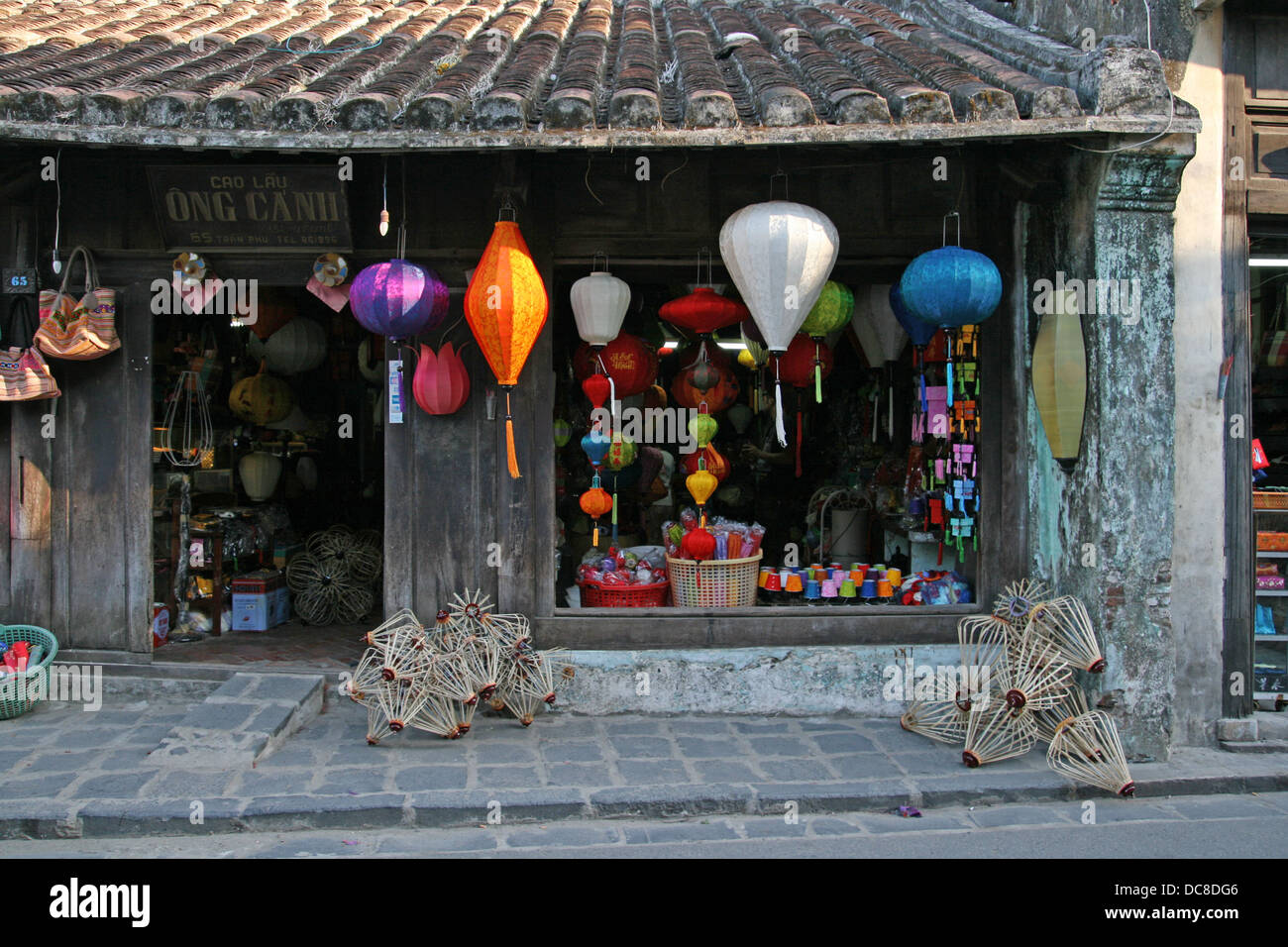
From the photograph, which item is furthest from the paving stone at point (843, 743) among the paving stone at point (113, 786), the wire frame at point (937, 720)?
the paving stone at point (113, 786)

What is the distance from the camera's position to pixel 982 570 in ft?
24.3

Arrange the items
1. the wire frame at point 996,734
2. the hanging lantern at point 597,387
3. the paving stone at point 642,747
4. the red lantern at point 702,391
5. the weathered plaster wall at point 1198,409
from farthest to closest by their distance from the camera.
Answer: the red lantern at point 702,391
the hanging lantern at point 597,387
the weathered plaster wall at point 1198,409
the paving stone at point 642,747
the wire frame at point 996,734

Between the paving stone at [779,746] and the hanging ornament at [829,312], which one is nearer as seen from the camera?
the paving stone at [779,746]

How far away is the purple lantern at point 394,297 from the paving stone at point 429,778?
295 cm

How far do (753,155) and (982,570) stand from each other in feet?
12.1

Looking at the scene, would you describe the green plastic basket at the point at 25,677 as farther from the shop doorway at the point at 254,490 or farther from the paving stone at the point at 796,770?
the paving stone at the point at 796,770

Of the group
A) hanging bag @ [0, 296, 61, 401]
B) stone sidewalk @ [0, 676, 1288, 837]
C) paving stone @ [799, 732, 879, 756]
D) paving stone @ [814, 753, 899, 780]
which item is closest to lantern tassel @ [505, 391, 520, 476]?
stone sidewalk @ [0, 676, 1288, 837]

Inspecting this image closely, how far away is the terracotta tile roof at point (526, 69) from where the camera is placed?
5867 millimetres

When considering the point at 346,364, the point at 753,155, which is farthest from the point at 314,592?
the point at 753,155

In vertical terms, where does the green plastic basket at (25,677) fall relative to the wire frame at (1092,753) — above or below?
above

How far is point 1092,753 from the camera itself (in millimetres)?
5863
